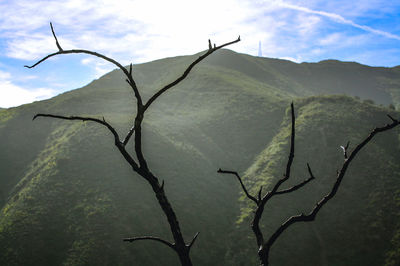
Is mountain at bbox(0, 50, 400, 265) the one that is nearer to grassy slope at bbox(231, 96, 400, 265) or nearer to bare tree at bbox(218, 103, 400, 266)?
grassy slope at bbox(231, 96, 400, 265)

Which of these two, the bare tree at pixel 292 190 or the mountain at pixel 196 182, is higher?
the bare tree at pixel 292 190

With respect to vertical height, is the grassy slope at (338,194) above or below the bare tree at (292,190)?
below

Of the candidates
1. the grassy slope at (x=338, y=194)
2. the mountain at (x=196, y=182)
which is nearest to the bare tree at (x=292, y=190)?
the mountain at (x=196, y=182)

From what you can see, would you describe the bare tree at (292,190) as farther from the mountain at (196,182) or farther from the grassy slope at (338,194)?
the grassy slope at (338,194)

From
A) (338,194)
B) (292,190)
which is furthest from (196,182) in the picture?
(292,190)

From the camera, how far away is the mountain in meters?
29.8

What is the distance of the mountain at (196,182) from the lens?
29.8m

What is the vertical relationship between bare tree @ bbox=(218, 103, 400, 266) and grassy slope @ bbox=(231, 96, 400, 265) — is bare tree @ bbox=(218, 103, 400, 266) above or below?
above

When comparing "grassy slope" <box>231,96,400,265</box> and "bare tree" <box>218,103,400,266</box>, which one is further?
"grassy slope" <box>231,96,400,265</box>

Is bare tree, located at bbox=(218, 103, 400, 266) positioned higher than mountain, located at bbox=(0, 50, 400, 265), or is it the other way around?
bare tree, located at bbox=(218, 103, 400, 266)

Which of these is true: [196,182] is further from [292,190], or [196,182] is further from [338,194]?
[292,190]

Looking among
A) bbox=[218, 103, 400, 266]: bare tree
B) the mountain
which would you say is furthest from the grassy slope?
bbox=[218, 103, 400, 266]: bare tree

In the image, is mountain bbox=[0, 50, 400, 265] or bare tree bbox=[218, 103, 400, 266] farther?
mountain bbox=[0, 50, 400, 265]

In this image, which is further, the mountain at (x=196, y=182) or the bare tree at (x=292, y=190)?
the mountain at (x=196, y=182)
